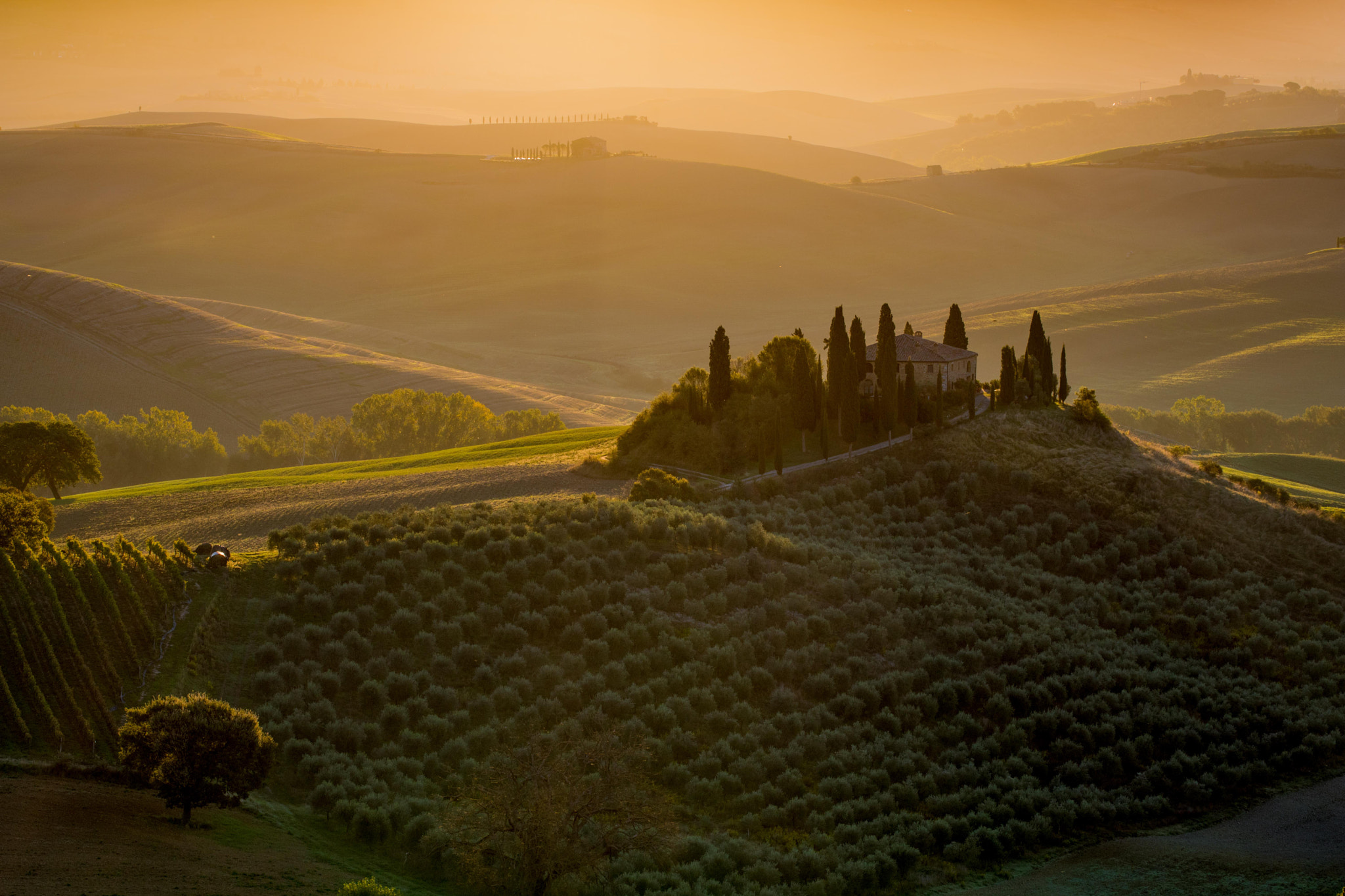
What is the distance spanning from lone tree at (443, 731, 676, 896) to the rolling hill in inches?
3842

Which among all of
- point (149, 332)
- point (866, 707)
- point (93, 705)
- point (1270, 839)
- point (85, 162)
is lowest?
point (1270, 839)

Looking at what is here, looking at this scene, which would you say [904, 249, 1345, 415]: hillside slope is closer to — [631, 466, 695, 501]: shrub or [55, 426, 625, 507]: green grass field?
[55, 426, 625, 507]: green grass field

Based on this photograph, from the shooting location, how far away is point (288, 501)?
4534 centimetres

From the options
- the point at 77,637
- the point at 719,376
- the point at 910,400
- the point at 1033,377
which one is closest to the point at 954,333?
the point at 1033,377

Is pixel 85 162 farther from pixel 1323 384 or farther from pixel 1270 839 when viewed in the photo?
pixel 1270 839

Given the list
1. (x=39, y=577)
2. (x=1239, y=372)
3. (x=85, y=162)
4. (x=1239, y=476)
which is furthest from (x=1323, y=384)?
(x=85, y=162)

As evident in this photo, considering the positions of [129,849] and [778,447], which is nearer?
[129,849]

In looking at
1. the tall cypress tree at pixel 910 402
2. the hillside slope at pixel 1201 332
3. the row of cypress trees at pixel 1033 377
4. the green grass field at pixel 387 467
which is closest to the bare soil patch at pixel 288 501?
the green grass field at pixel 387 467

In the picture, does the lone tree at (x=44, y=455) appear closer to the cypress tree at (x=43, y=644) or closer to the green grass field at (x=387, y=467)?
the green grass field at (x=387, y=467)

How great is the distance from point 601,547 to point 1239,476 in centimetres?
4462

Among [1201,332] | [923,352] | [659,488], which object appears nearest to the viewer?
[659,488]

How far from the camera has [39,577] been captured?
2683 centimetres

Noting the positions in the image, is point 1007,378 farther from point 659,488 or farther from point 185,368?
point 185,368

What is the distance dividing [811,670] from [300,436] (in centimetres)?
5579
